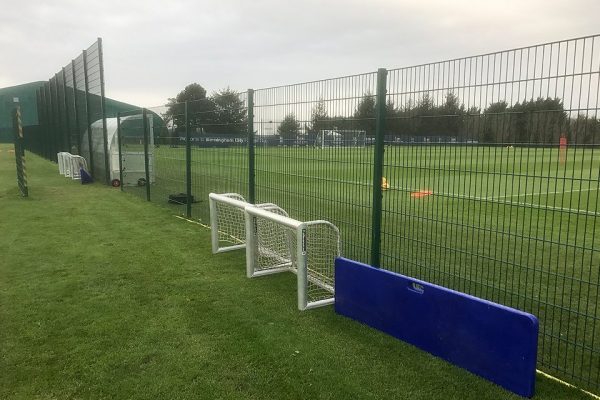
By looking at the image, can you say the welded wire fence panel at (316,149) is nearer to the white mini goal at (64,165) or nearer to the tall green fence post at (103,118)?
the tall green fence post at (103,118)

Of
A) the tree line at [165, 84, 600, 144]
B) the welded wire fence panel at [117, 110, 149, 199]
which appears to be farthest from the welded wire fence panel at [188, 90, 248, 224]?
the welded wire fence panel at [117, 110, 149, 199]

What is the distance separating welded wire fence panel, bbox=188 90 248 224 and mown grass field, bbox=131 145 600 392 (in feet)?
0.14

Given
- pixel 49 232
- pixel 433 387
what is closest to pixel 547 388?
pixel 433 387

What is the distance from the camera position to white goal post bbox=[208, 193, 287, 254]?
20.0 ft

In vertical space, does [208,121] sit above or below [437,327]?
above

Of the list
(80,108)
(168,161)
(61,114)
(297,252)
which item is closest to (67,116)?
(61,114)

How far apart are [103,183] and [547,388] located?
1433 centimetres

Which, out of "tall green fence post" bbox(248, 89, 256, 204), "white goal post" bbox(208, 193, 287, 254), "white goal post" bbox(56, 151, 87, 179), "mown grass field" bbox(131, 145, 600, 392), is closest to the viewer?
"mown grass field" bbox(131, 145, 600, 392)

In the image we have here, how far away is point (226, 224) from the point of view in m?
6.77

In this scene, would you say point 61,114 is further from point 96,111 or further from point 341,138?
point 341,138

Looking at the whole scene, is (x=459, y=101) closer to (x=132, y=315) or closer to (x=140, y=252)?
(x=132, y=315)

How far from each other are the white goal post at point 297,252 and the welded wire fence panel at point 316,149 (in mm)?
362

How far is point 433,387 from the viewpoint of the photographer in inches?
116

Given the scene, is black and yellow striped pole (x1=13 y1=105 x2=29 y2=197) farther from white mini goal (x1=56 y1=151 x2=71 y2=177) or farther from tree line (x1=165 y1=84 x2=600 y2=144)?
tree line (x1=165 y1=84 x2=600 y2=144)
